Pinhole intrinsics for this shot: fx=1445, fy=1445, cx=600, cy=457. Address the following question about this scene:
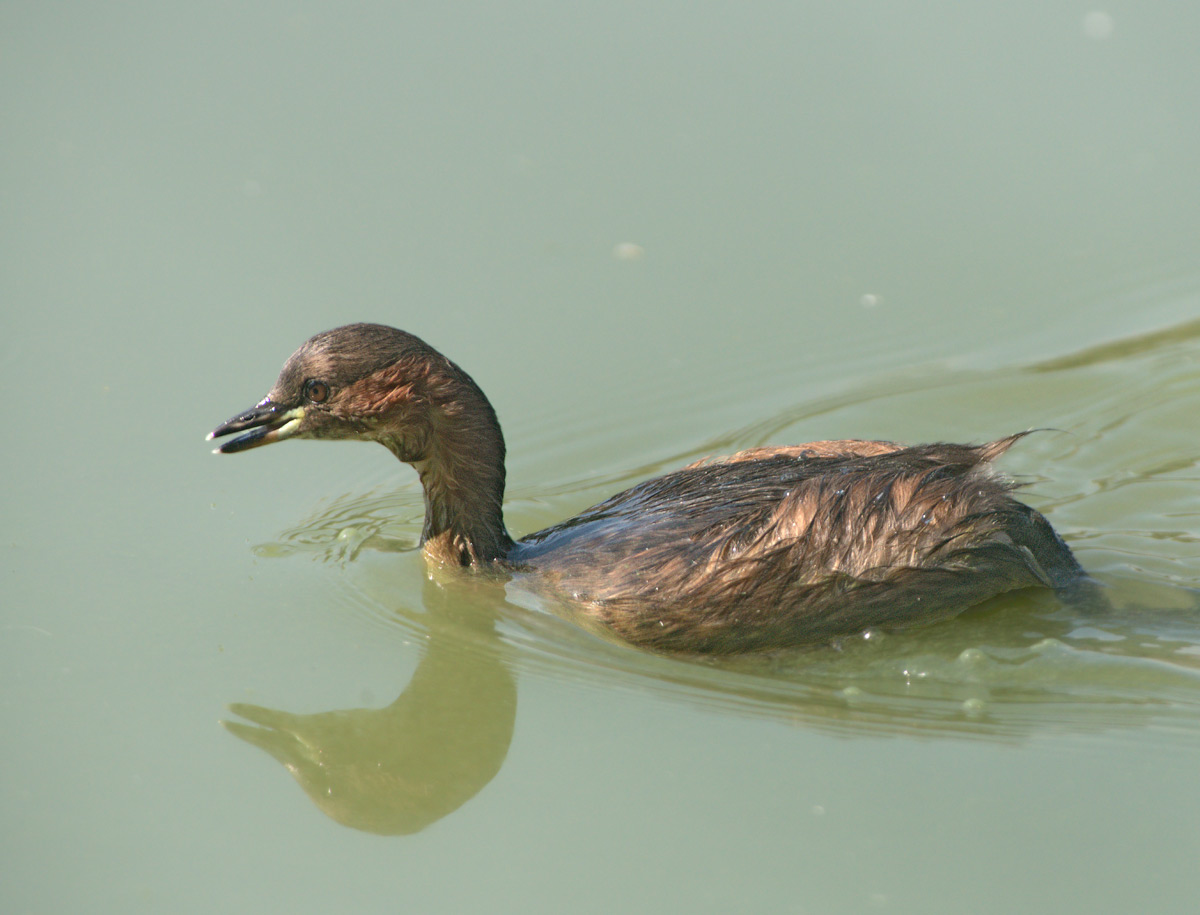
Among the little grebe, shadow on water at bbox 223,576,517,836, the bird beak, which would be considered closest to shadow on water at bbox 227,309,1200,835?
shadow on water at bbox 223,576,517,836

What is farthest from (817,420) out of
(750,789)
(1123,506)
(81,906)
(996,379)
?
(81,906)

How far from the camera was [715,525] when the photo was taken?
220 inches

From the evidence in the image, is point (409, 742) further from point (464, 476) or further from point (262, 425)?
point (262, 425)

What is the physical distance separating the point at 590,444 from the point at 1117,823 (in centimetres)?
347

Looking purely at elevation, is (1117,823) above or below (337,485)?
below

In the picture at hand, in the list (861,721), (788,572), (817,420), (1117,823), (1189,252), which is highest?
(1189,252)

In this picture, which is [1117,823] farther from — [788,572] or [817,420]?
[817,420]

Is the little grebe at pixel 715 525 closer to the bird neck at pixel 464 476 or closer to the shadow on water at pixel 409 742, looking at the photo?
the bird neck at pixel 464 476

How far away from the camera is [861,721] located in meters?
5.00

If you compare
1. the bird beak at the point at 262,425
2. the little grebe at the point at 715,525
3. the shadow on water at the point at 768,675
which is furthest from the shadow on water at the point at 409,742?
the bird beak at the point at 262,425

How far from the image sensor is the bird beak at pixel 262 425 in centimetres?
583

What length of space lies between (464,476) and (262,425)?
2.82 feet

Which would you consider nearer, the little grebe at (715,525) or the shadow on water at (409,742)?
the shadow on water at (409,742)

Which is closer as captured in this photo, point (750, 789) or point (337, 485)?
point (750, 789)
